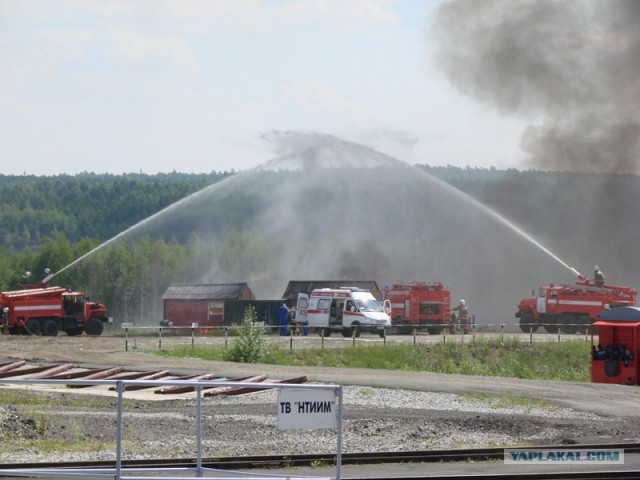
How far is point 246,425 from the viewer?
64.4ft

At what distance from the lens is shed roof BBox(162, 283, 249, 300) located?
5881 cm

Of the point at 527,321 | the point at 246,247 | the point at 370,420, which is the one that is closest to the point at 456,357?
the point at 527,321

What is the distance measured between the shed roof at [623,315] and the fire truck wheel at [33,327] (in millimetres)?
28326

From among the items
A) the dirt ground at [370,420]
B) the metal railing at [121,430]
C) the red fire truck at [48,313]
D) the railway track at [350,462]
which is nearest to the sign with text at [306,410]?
the metal railing at [121,430]

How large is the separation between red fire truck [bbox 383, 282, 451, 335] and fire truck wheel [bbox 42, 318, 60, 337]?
16.5m

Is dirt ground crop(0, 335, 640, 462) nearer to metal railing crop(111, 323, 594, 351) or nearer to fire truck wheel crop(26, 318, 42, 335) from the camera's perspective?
metal railing crop(111, 323, 594, 351)

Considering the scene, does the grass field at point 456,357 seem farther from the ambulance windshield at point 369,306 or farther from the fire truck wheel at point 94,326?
the fire truck wheel at point 94,326

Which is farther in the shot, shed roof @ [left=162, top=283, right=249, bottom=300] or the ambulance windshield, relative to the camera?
shed roof @ [left=162, top=283, right=249, bottom=300]

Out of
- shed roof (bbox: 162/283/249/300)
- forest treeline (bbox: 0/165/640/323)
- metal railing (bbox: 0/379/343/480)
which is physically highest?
forest treeline (bbox: 0/165/640/323)

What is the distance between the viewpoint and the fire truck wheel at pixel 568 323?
55.5 meters

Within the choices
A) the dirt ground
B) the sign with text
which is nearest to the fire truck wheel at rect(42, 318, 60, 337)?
the dirt ground

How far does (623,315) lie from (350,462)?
58.1 feet

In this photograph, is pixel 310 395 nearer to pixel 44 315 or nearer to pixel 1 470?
pixel 1 470

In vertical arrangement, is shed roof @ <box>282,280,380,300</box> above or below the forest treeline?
below
